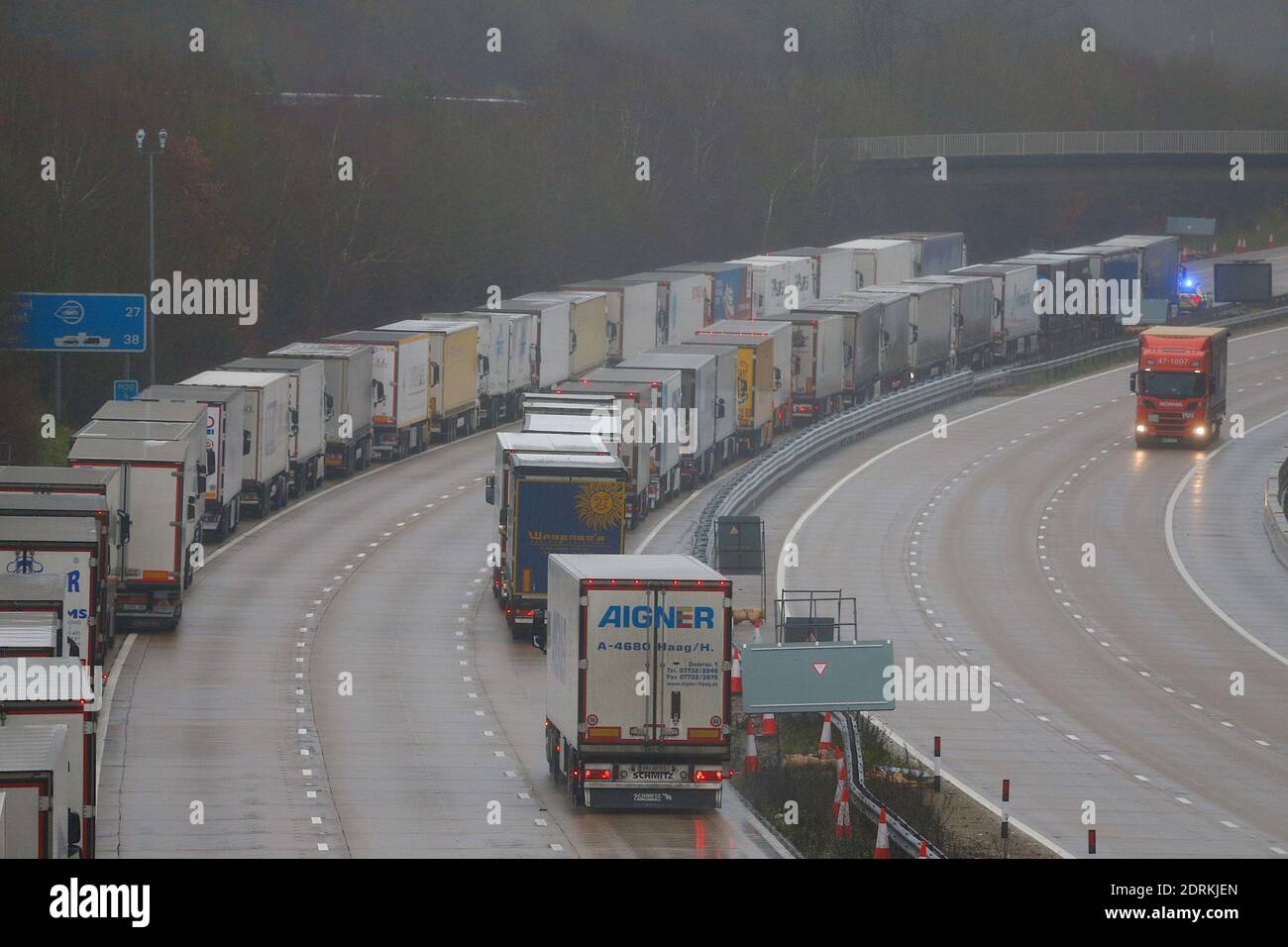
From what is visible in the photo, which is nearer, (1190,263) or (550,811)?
(550,811)

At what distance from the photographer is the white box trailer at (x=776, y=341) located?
Answer: 64.6 meters

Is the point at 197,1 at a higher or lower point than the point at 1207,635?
higher

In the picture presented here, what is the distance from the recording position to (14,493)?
3625 cm

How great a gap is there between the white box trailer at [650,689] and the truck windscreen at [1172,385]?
43.4 m

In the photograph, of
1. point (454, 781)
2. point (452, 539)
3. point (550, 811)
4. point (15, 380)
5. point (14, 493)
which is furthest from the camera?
point (15, 380)

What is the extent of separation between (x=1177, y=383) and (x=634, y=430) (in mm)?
23688

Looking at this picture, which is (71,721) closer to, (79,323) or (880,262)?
(79,323)

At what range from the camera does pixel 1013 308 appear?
8712 centimetres

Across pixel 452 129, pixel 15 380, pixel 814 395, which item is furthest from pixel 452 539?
pixel 452 129

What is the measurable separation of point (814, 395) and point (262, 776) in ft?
141

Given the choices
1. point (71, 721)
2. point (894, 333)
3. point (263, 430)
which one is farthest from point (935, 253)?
point (71, 721)

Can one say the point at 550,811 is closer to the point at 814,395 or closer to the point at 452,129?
the point at 814,395

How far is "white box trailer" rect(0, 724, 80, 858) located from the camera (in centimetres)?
Result: 1720

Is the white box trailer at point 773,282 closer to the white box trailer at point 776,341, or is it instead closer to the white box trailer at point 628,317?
the white box trailer at point 628,317
